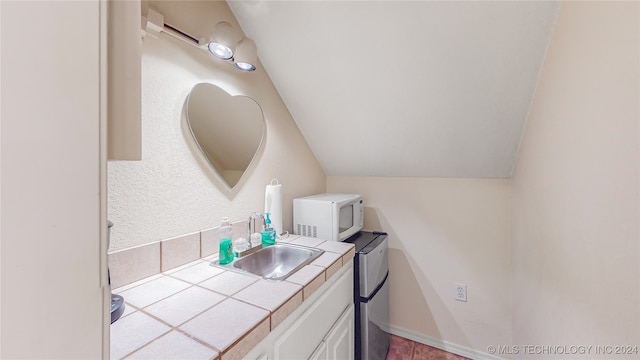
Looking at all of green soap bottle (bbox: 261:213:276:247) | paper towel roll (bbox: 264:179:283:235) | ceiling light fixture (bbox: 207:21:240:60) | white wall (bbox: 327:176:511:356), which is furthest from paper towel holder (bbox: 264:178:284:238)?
white wall (bbox: 327:176:511:356)

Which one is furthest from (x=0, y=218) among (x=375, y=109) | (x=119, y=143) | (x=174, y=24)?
(x=375, y=109)

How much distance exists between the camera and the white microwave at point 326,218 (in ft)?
5.25

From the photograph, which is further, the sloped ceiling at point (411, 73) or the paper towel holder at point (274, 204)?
the paper towel holder at point (274, 204)

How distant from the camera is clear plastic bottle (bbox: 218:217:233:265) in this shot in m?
1.15

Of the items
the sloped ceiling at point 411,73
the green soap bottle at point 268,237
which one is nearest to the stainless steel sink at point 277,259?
the green soap bottle at point 268,237

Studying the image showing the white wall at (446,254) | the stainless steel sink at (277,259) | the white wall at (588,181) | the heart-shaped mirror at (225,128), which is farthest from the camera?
the white wall at (446,254)

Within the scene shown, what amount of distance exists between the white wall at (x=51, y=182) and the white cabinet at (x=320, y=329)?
1.95ft

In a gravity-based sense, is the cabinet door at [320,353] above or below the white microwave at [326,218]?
below

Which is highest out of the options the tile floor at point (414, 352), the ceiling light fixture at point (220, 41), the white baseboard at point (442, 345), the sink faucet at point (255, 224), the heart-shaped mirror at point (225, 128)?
the ceiling light fixture at point (220, 41)

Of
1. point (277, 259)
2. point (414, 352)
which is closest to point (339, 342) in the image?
point (277, 259)

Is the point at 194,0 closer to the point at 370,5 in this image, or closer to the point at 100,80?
the point at 370,5

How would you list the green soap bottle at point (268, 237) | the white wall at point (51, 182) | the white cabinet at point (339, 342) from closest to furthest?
the white wall at point (51, 182) < the white cabinet at point (339, 342) < the green soap bottle at point (268, 237)

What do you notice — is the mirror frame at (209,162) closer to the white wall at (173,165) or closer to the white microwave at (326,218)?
the white wall at (173,165)

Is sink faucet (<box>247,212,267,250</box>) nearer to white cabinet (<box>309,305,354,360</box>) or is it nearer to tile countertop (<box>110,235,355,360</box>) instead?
tile countertop (<box>110,235,355,360</box>)
